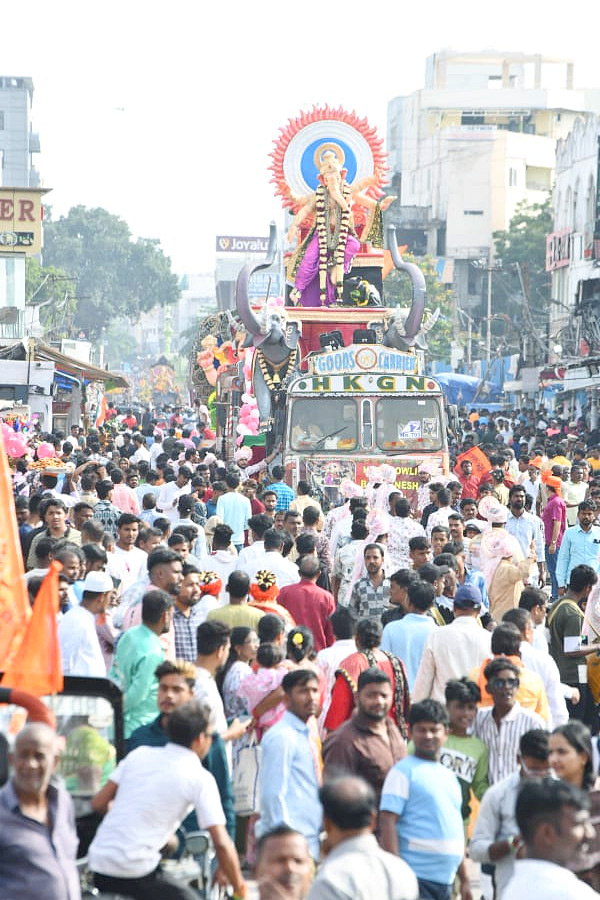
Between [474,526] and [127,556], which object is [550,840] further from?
[474,526]

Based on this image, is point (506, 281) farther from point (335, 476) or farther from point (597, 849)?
point (597, 849)

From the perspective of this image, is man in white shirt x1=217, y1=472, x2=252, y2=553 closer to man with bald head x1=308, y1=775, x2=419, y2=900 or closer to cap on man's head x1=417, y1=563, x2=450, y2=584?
cap on man's head x1=417, y1=563, x2=450, y2=584

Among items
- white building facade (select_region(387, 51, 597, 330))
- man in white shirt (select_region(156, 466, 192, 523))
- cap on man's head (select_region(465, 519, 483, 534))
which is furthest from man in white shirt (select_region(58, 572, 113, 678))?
white building facade (select_region(387, 51, 597, 330))

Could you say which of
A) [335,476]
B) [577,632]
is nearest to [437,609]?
[577,632]

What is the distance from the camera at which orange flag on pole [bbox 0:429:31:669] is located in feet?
20.5

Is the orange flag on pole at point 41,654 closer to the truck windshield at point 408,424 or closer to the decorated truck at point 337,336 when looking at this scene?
the decorated truck at point 337,336

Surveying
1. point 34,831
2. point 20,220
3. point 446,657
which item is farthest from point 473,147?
point 34,831

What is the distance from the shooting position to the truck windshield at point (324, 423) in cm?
1923

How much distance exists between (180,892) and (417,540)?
5572 mm

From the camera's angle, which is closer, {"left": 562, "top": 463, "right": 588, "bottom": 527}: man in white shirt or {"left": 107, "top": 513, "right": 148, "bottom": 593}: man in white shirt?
{"left": 107, "top": 513, "right": 148, "bottom": 593}: man in white shirt

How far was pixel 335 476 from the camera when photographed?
61.6ft

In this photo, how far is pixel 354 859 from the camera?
5.04m

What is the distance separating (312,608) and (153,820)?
4483mm

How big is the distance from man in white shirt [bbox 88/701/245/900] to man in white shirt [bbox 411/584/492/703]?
2.47 m
